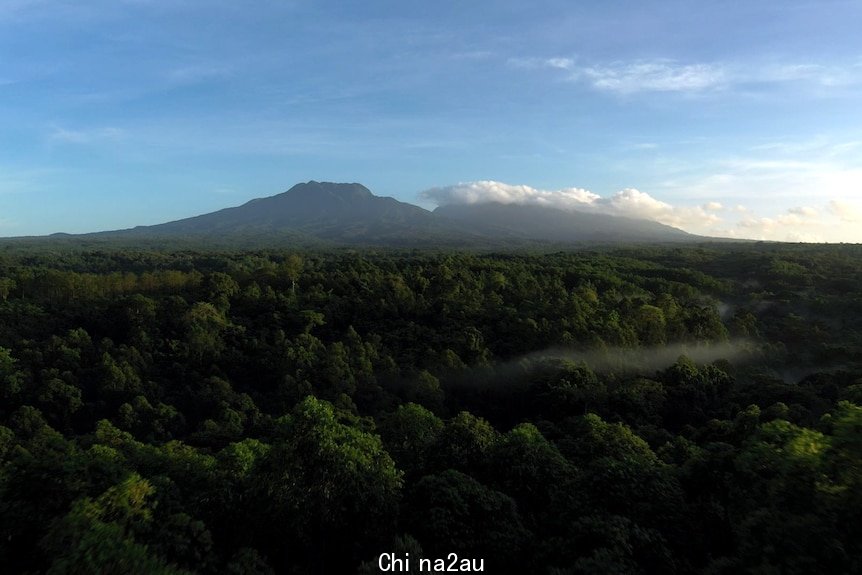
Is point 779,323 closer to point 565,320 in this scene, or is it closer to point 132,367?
point 565,320

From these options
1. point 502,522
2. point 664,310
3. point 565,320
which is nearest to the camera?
point 502,522

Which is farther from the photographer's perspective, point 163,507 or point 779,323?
point 779,323

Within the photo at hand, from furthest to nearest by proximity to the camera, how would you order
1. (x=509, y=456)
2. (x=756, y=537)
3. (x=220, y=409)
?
(x=220, y=409)
(x=509, y=456)
(x=756, y=537)

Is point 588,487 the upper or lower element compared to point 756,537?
lower

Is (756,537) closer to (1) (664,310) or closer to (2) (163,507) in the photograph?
(2) (163,507)

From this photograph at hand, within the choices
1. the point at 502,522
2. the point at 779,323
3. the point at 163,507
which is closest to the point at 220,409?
the point at 163,507

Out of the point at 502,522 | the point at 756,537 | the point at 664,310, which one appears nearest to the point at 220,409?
the point at 502,522

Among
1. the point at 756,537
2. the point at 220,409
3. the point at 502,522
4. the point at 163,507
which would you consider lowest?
the point at 220,409
